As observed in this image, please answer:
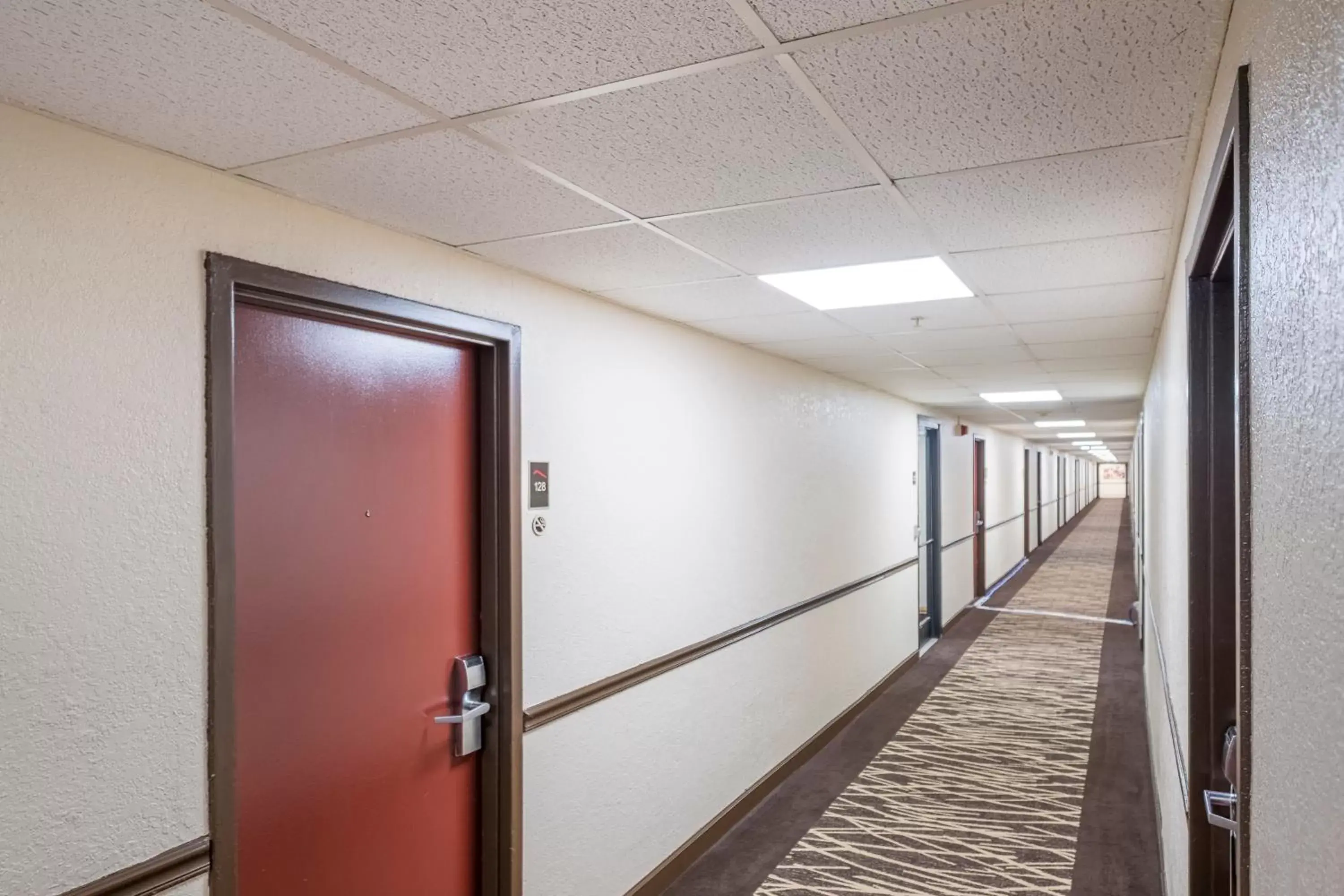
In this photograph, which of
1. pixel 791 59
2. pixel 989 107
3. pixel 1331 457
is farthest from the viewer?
pixel 989 107

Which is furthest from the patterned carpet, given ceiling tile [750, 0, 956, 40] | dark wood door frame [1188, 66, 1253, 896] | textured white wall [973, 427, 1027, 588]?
textured white wall [973, 427, 1027, 588]

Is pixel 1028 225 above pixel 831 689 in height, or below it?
above

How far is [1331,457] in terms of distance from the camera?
0.53 m

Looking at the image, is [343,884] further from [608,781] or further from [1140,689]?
[1140,689]

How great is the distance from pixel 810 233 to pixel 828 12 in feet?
3.18

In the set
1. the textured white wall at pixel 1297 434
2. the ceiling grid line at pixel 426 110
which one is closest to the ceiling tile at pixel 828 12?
the textured white wall at pixel 1297 434

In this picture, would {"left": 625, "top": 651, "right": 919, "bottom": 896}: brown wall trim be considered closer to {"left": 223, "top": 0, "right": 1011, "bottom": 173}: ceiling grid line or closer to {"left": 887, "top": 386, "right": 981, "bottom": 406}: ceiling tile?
{"left": 887, "top": 386, "right": 981, "bottom": 406}: ceiling tile

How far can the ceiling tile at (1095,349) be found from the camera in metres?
3.57

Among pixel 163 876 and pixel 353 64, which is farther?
pixel 163 876

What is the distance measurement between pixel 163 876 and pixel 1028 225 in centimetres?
212

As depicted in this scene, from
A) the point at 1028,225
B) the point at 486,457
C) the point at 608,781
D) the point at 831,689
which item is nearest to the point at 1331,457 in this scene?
the point at 1028,225

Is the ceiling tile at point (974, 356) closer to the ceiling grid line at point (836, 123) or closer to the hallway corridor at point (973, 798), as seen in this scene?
the ceiling grid line at point (836, 123)

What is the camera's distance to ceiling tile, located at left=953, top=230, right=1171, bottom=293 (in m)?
2.03

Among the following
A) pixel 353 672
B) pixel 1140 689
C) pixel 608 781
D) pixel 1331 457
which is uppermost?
pixel 1331 457
